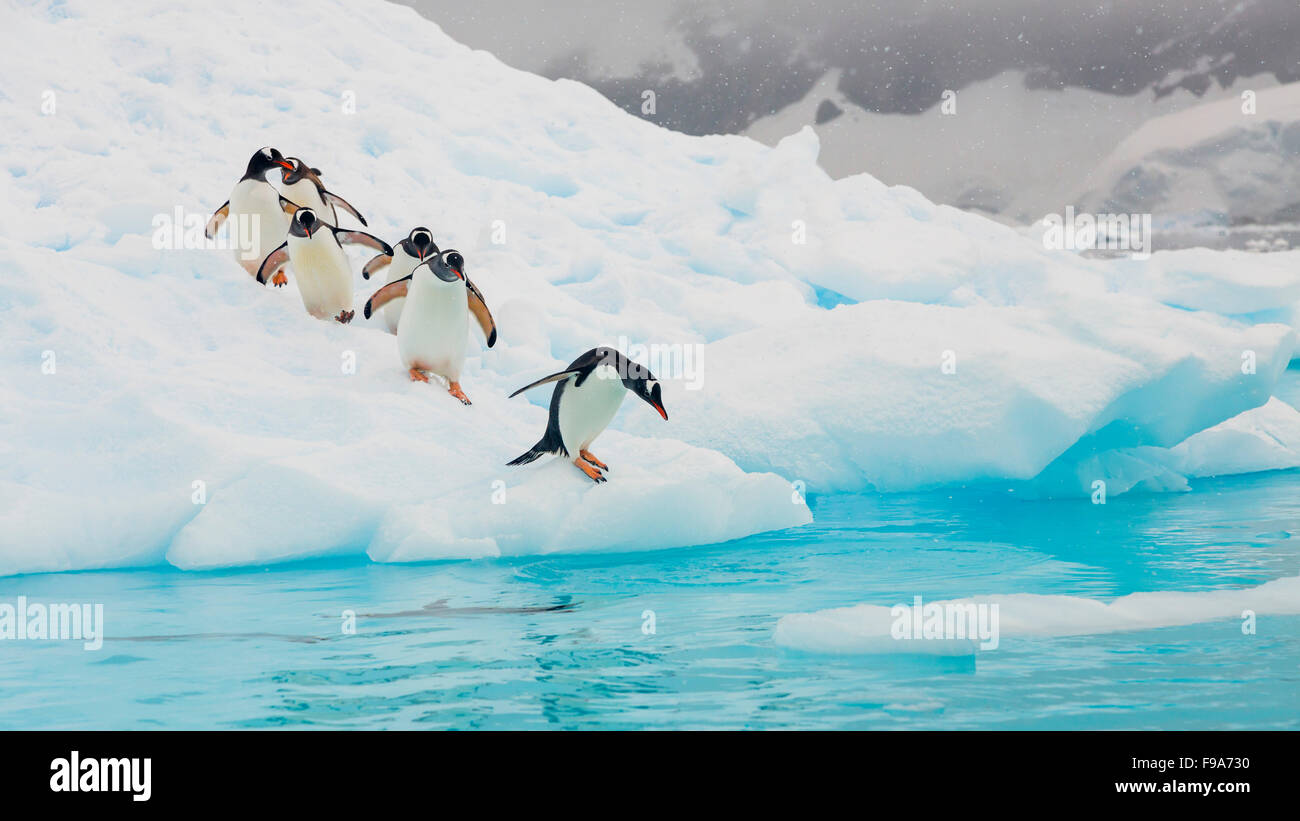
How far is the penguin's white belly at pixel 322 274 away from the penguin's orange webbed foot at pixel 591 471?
2.66 meters

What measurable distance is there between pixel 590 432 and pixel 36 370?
321 centimetres

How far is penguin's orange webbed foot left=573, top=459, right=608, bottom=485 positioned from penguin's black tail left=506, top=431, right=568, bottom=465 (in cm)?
19

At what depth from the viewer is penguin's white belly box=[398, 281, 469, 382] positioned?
6309mm

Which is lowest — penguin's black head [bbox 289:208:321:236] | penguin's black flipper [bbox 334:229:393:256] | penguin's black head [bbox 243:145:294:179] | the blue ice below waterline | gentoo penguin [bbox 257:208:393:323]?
the blue ice below waterline

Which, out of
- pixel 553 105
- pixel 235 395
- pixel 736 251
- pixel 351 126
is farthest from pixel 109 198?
pixel 553 105

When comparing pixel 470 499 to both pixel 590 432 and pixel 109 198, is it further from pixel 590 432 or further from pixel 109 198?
pixel 109 198

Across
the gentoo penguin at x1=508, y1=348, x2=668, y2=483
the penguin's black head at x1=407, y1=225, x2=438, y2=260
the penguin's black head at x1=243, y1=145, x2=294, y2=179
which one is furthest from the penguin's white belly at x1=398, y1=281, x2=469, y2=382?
the penguin's black head at x1=243, y1=145, x2=294, y2=179

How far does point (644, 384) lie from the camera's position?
545 centimetres

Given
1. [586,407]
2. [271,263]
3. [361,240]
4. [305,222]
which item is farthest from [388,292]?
[586,407]

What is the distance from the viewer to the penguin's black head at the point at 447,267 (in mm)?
6172

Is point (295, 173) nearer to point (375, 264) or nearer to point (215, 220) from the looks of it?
point (215, 220)

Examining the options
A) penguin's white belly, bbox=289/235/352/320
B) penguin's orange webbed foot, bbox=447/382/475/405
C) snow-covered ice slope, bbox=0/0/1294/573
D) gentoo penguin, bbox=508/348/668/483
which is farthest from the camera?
penguin's white belly, bbox=289/235/352/320

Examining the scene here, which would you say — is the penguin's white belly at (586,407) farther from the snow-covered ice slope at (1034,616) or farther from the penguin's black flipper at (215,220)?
the penguin's black flipper at (215,220)

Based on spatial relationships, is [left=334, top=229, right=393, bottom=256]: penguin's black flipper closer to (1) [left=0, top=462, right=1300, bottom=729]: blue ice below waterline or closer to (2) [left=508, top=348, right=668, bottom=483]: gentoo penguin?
(2) [left=508, top=348, right=668, bottom=483]: gentoo penguin
